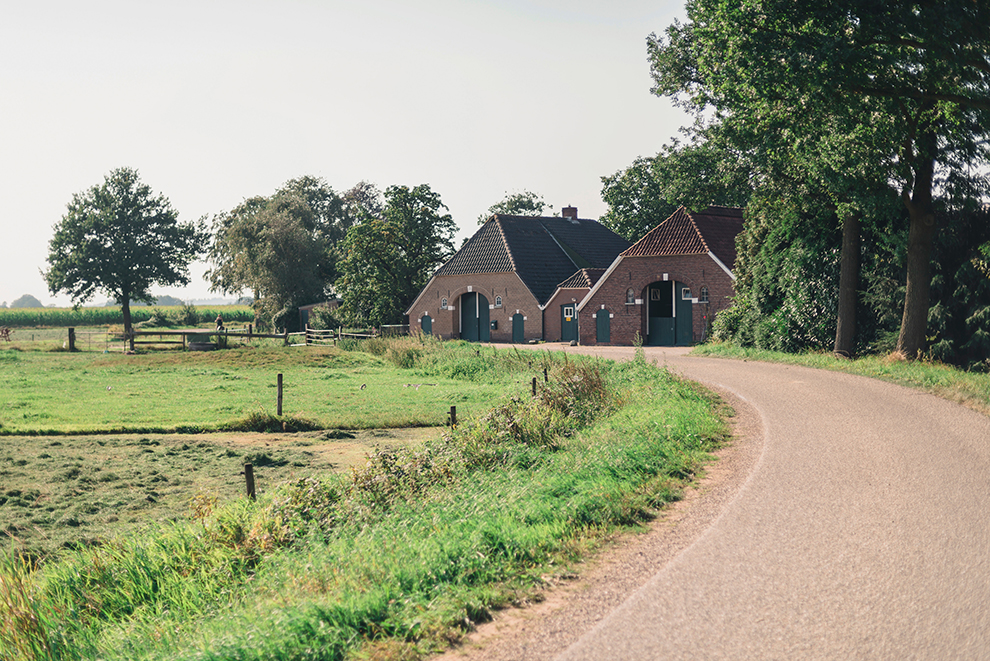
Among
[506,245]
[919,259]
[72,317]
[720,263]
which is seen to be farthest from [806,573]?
[72,317]

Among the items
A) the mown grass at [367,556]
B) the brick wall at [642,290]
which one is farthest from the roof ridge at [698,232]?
the mown grass at [367,556]

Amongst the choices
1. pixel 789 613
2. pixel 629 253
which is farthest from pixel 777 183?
pixel 789 613

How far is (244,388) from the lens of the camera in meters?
25.3

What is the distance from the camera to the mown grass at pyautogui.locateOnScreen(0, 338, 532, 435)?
61.1 ft

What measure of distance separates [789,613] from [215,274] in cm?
7433

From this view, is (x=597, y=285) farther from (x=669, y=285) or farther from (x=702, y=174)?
(x=702, y=174)

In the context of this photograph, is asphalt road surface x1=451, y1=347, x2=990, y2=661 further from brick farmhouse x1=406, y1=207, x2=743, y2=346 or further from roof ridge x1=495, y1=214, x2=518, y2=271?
roof ridge x1=495, y1=214, x2=518, y2=271

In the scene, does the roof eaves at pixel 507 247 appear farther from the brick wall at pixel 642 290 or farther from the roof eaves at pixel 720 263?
the roof eaves at pixel 720 263

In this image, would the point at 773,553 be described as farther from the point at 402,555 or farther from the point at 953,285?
the point at 953,285

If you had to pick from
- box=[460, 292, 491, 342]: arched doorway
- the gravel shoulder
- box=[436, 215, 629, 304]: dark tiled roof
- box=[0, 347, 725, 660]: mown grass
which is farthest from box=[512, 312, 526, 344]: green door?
the gravel shoulder

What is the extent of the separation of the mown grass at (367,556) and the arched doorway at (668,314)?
27.8 metres

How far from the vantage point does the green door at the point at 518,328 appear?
49.0 metres

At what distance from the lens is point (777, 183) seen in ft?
79.2

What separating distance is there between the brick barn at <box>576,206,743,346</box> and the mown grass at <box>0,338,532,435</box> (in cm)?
1269
